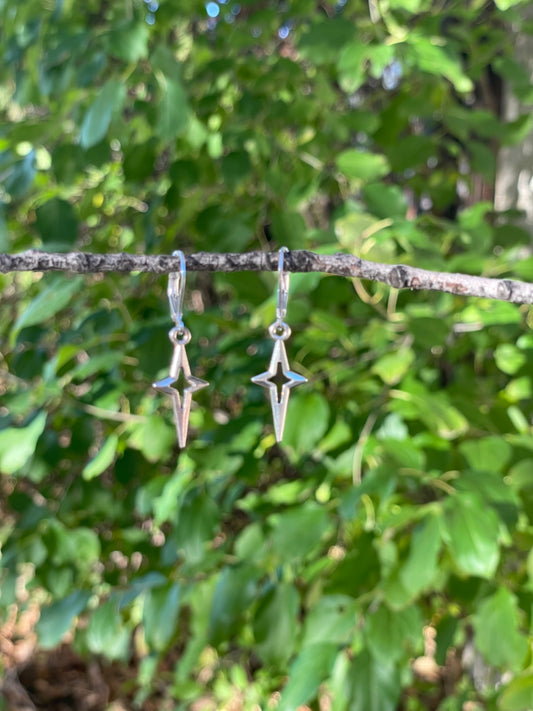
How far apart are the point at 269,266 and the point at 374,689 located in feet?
2.10

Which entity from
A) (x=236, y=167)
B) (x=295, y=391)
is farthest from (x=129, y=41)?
(x=295, y=391)

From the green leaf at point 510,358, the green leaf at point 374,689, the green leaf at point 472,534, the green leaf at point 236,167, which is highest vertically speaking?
the green leaf at point 236,167

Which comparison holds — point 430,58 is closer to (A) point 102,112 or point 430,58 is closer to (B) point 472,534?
(A) point 102,112

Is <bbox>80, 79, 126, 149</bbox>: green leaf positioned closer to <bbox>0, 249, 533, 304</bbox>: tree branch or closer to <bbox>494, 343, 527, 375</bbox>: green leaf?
<bbox>0, 249, 533, 304</bbox>: tree branch

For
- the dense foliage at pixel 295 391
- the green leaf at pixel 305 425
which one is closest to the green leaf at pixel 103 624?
the dense foliage at pixel 295 391

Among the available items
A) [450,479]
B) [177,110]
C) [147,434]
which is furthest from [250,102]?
[450,479]

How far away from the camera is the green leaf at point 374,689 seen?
2.83ft

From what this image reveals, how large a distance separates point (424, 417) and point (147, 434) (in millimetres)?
379

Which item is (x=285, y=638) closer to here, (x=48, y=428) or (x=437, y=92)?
(x=48, y=428)

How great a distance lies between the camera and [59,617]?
3.35 feet

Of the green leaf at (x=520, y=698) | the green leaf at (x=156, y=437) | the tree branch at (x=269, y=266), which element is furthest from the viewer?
the green leaf at (x=156, y=437)

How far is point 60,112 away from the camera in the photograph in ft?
3.46

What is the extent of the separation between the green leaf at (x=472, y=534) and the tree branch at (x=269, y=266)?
0.36 m

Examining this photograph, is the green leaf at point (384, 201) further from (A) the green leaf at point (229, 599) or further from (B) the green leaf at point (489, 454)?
(A) the green leaf at point (229, 599)
